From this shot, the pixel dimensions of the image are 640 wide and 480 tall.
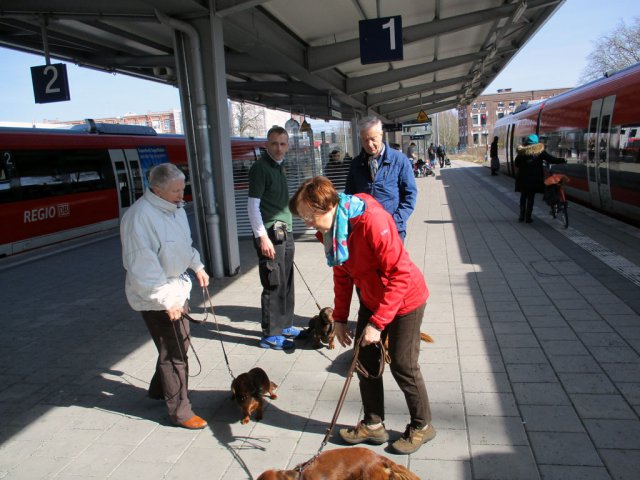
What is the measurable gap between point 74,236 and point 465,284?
10.4 m

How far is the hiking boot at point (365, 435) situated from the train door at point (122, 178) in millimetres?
13352

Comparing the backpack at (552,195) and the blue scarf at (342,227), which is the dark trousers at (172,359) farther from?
the backpack at (552,195)

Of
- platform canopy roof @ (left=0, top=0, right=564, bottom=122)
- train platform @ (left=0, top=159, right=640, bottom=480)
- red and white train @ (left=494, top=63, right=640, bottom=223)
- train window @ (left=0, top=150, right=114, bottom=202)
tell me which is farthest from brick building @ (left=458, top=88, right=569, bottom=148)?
train platform @ (left=0, top=159, right=640, bottom=480)

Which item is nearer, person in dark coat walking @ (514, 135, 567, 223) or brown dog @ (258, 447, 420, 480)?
brown dog @ (258, 447, 420, 480)

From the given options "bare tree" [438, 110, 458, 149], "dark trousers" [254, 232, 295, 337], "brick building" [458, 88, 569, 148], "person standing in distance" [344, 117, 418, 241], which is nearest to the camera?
"person standing in distance" [344, 117, 418, 241]

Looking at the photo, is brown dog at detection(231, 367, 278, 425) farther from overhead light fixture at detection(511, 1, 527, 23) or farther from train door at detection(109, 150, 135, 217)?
train door at detection(109, 150, 135, 217)

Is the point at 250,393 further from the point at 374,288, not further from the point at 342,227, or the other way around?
the point at 342,227

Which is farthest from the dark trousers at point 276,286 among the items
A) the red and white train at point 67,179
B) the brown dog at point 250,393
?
the red and white train at point 67,179

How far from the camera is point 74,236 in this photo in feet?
43.6

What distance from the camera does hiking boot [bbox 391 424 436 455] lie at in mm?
3098

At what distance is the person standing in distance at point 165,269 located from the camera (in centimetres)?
322

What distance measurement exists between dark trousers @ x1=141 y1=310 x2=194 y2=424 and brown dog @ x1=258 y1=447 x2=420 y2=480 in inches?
58.3

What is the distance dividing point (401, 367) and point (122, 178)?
14.0 meters

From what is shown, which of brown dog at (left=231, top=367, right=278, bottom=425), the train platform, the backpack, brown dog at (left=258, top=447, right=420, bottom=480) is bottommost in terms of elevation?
the train platform
